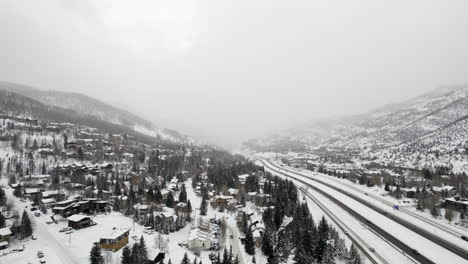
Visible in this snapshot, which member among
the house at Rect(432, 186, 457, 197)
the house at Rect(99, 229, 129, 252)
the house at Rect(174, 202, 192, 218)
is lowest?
the house at Rect(99, 229, 129, 252)

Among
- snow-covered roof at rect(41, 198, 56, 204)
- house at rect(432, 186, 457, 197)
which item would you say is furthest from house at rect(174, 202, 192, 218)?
house at rect(432, 186, 457, 197)

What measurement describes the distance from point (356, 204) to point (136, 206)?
60.8 metres

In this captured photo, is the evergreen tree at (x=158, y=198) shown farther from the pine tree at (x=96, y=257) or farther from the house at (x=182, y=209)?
the pine tree at (x=96, y=257)

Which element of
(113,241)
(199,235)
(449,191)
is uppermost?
(449,191)

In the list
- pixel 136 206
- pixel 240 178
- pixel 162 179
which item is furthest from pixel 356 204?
pixel 162 179

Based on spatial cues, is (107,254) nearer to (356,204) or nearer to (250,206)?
(250,206)

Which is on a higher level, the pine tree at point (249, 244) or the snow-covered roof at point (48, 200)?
the pine tree at point (249, 244)

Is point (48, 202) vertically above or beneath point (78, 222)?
beneath

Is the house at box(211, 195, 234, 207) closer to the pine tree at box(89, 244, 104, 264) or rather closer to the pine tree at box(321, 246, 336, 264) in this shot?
the pine tree at box(321, 246, 336, 264)

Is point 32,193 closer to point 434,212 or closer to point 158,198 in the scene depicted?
point 158,198

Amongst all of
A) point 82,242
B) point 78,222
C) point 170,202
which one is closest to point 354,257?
point 170,202

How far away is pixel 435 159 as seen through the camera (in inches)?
4675

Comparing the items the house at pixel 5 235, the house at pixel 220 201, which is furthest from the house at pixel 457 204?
the house at pixel 5 235

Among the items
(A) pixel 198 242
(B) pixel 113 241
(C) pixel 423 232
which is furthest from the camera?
→ (C) pixel 423 232
